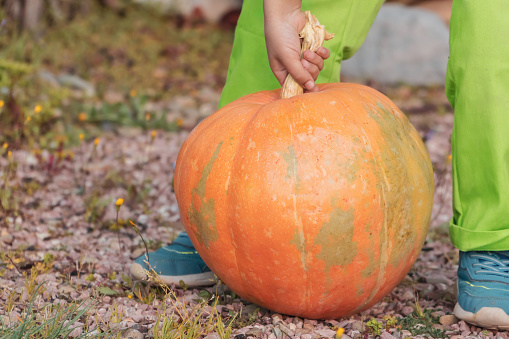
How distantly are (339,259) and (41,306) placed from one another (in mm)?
1133

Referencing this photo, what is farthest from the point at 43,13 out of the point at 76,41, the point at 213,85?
the point at 213,85

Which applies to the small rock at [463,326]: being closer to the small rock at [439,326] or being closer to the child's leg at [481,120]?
the small rock at [439,326]

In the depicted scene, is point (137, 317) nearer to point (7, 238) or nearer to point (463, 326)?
point (7, 238)

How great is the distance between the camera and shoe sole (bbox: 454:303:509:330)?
205cm

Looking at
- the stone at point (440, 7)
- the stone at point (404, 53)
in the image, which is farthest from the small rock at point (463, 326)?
→ the stone at point (440, 7)

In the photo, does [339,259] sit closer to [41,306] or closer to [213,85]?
[41,306]

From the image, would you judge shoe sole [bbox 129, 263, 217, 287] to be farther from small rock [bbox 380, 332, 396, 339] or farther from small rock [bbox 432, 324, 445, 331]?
small rock [bbox 432, 324, 445, 331]

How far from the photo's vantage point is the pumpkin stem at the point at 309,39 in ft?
6.88

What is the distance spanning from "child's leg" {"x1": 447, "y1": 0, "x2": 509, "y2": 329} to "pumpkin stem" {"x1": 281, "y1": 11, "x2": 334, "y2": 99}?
0.51 meters

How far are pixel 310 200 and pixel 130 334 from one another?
78 cm

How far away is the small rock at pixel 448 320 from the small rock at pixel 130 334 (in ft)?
3.70

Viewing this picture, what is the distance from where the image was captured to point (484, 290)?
213 centimetres

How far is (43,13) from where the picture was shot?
6992mm

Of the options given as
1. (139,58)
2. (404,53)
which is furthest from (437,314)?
(139,58)
